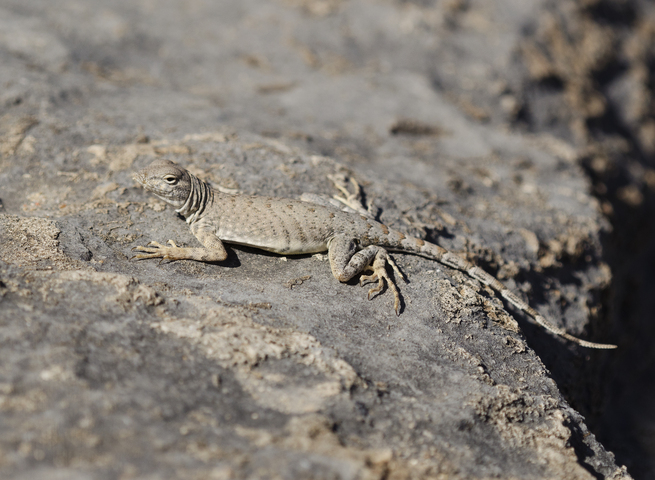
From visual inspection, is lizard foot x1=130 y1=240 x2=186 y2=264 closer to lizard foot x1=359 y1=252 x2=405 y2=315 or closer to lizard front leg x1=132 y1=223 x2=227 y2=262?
lizard front leg x1=132 y1=223 x2=227 y2=262

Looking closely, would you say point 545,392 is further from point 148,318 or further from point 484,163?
point 484,163

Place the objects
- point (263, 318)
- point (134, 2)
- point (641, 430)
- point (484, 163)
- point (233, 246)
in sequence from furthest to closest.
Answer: point (134, 2)
point (484, 163)
point (641, 430)
point (233, 246)
point (263, 318)

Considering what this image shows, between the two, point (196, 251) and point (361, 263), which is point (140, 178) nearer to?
point (196, 251)

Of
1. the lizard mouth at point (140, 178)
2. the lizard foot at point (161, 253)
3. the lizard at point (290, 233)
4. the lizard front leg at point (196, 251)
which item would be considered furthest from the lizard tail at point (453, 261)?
the lizard mouth at point (140, 178)

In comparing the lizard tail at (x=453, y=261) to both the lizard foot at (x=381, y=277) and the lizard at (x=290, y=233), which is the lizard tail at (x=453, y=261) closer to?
the lizard at (x=290, y=233)

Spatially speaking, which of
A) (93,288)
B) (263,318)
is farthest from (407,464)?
(93,288)

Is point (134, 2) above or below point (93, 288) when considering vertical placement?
above

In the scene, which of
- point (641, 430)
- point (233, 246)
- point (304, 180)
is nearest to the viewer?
point (233, 246)
